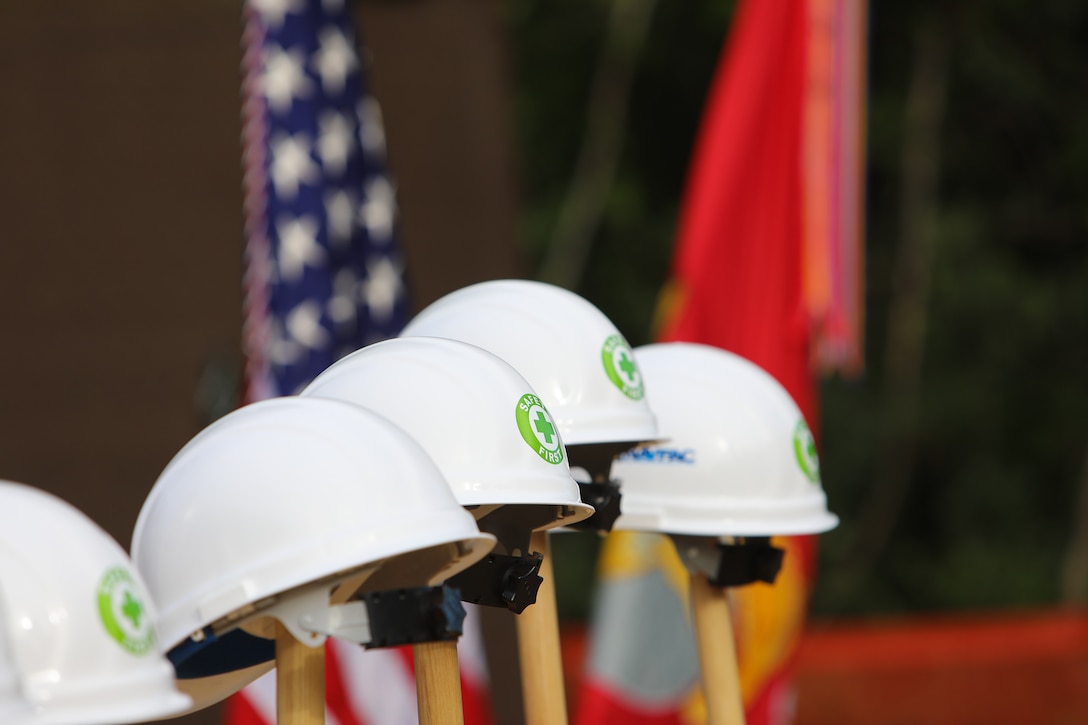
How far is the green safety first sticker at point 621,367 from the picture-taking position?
75.4 inches

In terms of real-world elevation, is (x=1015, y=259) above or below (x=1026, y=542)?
above

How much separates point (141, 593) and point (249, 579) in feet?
0.35

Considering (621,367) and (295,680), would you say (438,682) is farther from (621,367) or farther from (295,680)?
(621,367)

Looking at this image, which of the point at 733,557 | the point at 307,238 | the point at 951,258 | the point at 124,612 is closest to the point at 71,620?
the point at 124,612

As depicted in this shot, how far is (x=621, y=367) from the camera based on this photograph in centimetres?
193

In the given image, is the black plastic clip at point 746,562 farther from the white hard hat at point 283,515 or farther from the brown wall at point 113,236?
the brown wall at point 113,236

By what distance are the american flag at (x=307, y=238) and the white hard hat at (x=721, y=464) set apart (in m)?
1.57

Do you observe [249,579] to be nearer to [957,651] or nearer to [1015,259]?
[957,651]

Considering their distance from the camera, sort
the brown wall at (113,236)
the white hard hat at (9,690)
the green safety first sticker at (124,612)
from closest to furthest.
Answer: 1. the white hard hat at (9,690)
2. the green safety first sticker at (124,612)
3. the brown wall at (113,236)

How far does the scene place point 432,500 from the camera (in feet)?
4.83

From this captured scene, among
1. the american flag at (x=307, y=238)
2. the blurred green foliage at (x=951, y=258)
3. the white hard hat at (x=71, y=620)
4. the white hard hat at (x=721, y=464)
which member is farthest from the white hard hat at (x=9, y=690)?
the blurred green foliage at (x=951, y=258)

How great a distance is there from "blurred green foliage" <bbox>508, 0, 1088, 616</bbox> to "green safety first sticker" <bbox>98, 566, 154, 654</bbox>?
9.02 meters

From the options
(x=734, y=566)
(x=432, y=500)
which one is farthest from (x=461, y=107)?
(x=432, y=500)

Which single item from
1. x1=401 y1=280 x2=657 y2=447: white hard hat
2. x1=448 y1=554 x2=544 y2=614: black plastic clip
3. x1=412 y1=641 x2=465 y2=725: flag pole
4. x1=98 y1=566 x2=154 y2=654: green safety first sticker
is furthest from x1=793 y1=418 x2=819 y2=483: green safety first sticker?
x1=98 y1=566 x2=154 y2=654: green safety first sticker
